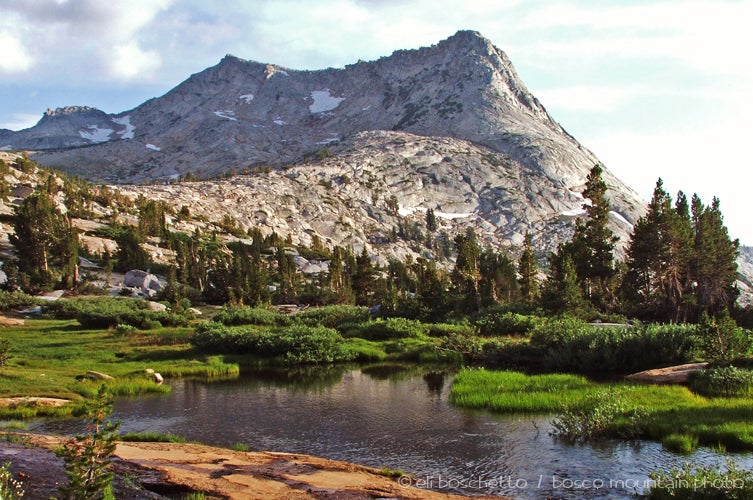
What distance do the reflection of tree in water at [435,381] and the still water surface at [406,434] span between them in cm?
5

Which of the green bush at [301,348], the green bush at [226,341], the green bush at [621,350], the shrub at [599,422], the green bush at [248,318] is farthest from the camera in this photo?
the green bush at [248,318]

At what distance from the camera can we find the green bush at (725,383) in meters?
20.2

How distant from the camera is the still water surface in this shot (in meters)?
13.7

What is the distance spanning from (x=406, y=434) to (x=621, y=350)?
598 inches

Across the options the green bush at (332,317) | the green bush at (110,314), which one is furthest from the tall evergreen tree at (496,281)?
the green bush at (110,314)

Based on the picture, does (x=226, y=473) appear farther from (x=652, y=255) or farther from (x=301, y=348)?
(x=652, y=255)

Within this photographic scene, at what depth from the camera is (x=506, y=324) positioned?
4262cm

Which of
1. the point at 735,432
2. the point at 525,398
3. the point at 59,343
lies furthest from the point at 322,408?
the point at 59,343

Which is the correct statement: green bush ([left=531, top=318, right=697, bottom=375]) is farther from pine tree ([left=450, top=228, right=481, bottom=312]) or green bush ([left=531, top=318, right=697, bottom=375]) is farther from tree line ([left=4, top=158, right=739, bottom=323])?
pine tree ([left=450, top=228, right=481, bottom=312])

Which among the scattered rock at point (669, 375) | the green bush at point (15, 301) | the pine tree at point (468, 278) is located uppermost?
the pine tree at point (468, 278)

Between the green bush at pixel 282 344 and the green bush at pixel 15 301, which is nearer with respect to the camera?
the green bush at pixel 282 344

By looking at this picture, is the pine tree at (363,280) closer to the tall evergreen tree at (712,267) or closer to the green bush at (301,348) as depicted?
the green bush at (301,348)

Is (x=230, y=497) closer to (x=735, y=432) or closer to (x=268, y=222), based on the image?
(x=735, y=432)

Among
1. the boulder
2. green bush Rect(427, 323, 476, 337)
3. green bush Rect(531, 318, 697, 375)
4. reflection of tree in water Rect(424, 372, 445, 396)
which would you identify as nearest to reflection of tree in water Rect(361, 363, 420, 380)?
reflection of tree in water Rect(424, 372, 445, 396)
